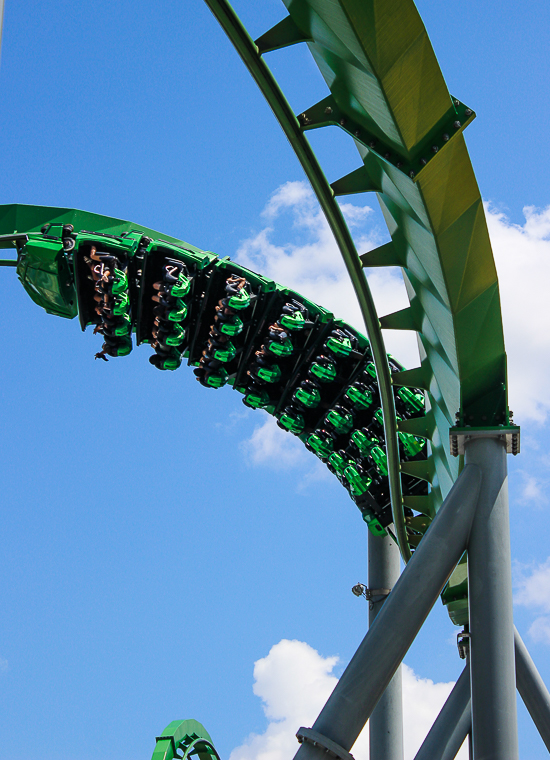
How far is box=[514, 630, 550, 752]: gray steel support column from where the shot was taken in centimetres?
631

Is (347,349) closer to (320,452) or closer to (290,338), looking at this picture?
(290,338)

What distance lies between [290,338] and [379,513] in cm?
283

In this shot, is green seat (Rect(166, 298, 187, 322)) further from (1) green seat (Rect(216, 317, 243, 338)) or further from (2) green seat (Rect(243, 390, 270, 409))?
(2) green seat (Rect(243, 390, 270, 409))

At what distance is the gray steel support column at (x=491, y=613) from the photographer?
4633 mm

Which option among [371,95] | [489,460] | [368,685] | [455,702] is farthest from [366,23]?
[455,702]

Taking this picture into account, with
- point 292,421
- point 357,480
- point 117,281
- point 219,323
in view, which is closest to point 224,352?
point 219,323

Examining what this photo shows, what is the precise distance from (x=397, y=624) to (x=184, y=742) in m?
10.8

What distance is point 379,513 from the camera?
1132 centimetres

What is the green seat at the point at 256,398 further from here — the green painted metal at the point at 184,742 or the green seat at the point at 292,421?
the green painted metal at the point at 184,742

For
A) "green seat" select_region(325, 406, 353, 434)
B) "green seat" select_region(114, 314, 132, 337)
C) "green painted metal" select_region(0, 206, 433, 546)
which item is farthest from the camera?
"green seat" select_region(325, 406, 353, 434)

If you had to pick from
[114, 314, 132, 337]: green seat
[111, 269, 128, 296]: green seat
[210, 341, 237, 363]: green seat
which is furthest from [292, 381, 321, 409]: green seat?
[111, 269, 128, 296]: green seat

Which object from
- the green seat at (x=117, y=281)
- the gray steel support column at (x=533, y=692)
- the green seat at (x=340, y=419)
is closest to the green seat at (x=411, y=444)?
the green seat at (x=340, y=419)

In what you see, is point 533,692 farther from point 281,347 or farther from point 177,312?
point 177,312

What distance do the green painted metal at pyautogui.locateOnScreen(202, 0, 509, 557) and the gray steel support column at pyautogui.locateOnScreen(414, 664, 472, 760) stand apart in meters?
3.02
